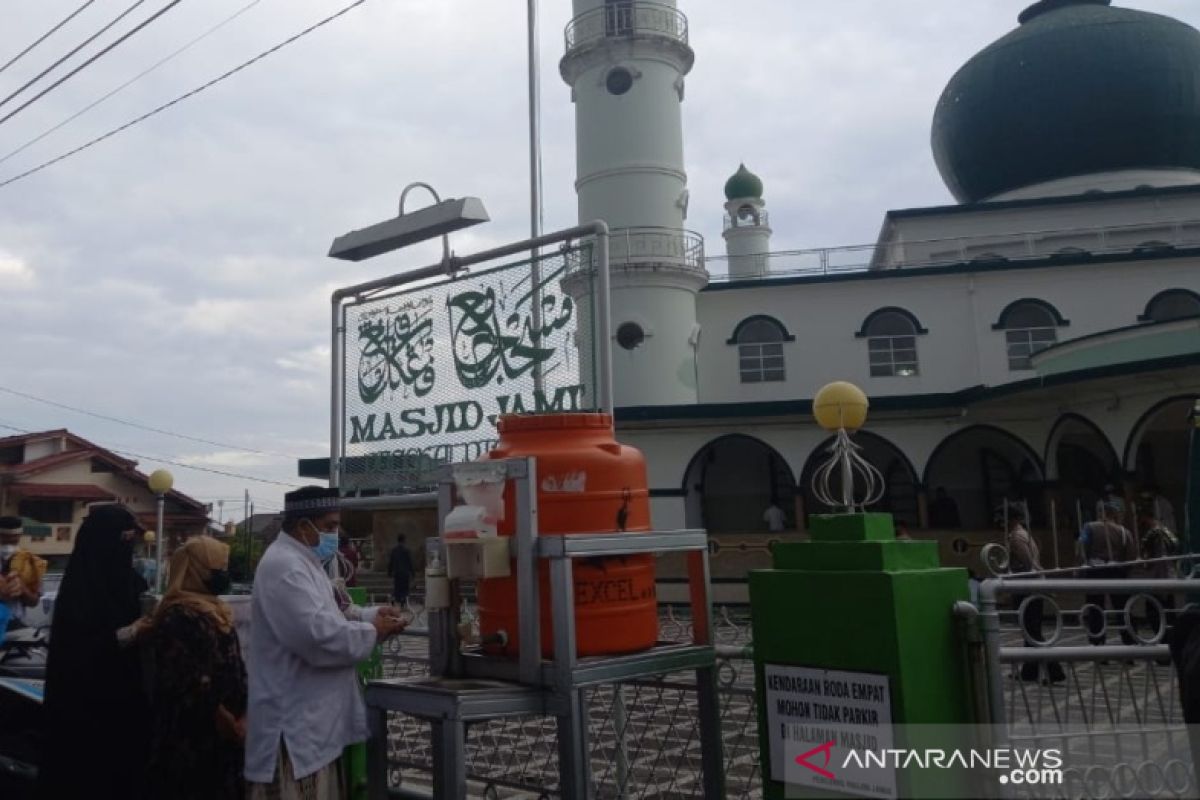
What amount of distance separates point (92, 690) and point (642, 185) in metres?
17.8

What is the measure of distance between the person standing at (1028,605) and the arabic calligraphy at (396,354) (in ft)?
9.73

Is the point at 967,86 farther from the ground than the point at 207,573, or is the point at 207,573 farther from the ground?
the point at 967,86

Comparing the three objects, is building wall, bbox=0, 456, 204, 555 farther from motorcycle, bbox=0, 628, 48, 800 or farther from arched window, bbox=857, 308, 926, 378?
motorcycle, bbox=0, 628, 48, 800

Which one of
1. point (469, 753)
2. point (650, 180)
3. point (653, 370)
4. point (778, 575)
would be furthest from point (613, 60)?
point (778, 575)

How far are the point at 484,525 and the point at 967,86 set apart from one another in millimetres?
25422

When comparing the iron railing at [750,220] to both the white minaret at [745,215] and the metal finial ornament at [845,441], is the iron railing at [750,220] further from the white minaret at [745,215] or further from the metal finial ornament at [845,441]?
the metal finial ornament at [845,441]

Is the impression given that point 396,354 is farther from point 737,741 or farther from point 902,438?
point 902,438

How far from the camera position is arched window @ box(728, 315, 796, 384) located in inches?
865

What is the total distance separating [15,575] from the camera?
605 cm

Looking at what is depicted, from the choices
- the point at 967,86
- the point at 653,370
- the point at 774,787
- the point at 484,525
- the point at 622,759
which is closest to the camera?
the point at 774,787

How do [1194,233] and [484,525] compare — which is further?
[1194,233]

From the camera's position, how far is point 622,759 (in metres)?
4.28

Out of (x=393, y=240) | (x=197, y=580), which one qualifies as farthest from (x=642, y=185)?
(x=197, y=580)

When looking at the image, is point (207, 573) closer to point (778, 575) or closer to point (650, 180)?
point (778, 575)
